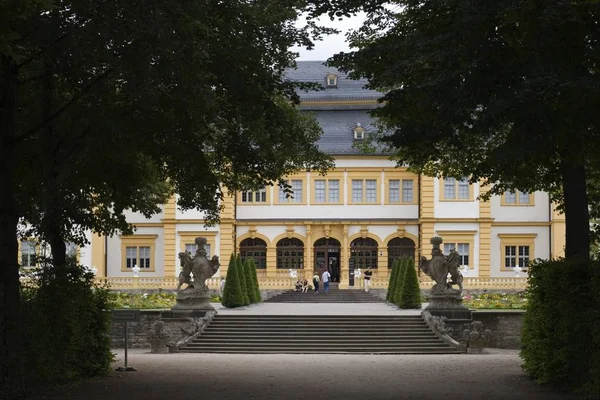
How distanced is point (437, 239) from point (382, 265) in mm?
24361

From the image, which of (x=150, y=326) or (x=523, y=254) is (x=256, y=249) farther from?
(x=150, y=326)

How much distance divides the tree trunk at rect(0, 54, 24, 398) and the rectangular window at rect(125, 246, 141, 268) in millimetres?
39932

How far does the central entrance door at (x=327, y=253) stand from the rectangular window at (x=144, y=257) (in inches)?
327

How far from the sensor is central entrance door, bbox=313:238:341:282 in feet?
181

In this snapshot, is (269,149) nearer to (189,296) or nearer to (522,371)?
(522,371)

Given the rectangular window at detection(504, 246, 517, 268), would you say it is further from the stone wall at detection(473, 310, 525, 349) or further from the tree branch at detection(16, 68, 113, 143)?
the tree branch at detection(16, 68, 113, 143)

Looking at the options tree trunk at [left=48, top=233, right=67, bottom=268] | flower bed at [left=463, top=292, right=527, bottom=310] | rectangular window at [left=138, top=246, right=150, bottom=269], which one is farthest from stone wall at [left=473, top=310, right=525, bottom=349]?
rectangular window at [left=138, top=246, right=150, bottom=269]

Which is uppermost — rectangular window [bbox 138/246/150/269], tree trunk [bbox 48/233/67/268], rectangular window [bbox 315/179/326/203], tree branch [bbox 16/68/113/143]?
rectangular window [bbox 315/179/326/203]

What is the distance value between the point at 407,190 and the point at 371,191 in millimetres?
1773

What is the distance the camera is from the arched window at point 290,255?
55125 millimetres

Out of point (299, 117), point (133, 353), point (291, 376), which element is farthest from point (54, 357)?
point (133, 353)

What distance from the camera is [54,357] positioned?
16078 millimetres

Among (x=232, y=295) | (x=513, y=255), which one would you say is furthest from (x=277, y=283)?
(x=232, y=295)

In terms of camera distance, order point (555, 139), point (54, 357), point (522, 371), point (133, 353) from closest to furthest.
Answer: point (555, 139)
point (54, 357)
point (522, 371)
point (133, 353)
